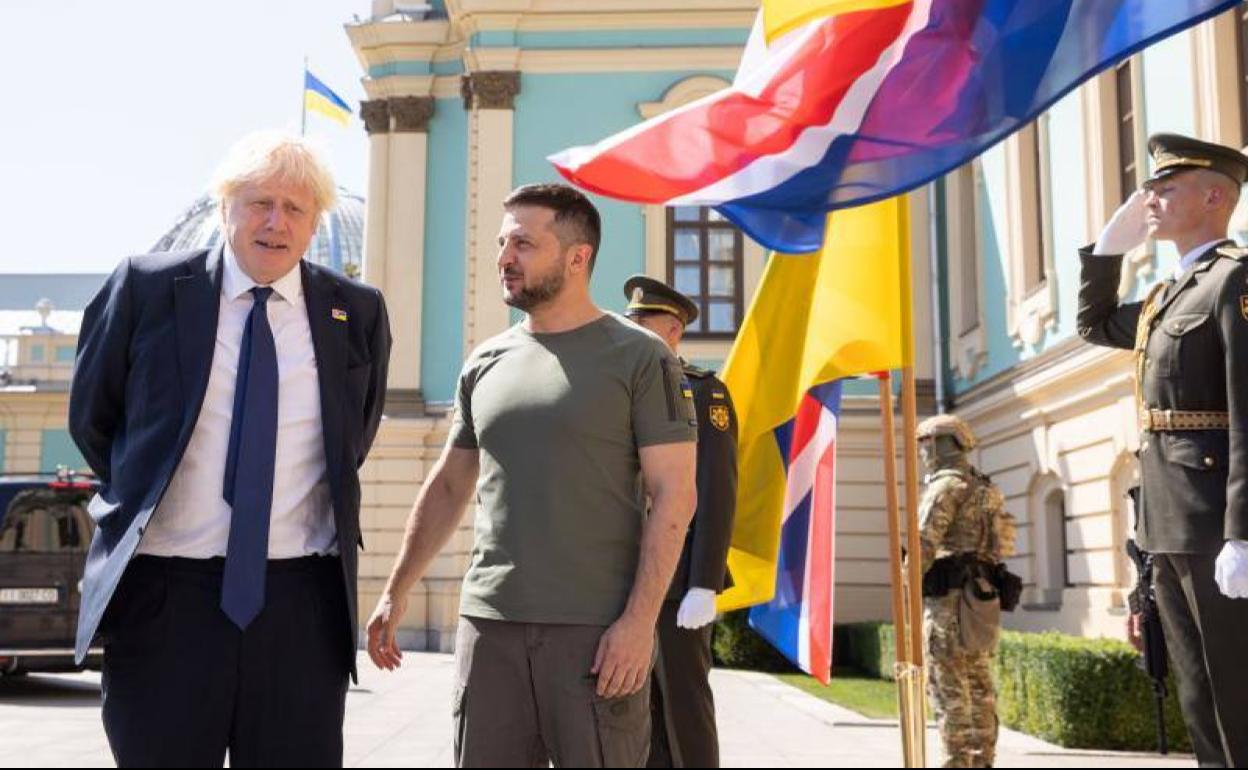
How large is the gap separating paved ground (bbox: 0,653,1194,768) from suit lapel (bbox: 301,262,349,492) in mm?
4020

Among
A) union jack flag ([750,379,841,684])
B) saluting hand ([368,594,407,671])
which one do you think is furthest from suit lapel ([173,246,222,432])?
union jack flag ([750,379,841,684])

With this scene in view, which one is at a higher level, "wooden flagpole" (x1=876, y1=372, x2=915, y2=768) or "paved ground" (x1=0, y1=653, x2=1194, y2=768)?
"wooden flagpole" (x1=876, y1=372, x2=915, y2=768)

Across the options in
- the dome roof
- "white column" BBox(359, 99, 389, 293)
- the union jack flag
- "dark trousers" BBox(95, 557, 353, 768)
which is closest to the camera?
"dark trousers" BBox(95, 557, 353, 768)

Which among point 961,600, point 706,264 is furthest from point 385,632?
point 706,264

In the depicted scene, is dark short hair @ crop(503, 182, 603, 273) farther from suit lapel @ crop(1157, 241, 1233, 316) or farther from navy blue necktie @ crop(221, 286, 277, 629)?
suit lapel @ crop(1157, 241, 1233, 316)

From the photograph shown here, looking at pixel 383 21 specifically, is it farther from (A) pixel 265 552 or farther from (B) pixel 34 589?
(A) pixel 265 552

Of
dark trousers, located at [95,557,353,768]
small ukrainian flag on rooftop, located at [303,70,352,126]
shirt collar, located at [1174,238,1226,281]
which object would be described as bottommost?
dark trousers, located at [95,557,353,768]

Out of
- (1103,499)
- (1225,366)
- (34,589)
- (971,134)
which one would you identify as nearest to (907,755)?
(1225,366)

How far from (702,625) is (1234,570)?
72.7 inches

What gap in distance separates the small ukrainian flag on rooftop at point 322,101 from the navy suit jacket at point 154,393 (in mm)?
25429

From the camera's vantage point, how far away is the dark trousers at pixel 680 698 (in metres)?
5.45

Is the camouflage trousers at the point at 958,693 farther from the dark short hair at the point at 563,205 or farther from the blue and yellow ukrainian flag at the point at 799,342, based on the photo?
the dark short hair at the point at 563,205

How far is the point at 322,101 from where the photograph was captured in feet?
93.4

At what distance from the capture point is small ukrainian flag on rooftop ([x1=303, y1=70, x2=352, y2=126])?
2825cm
